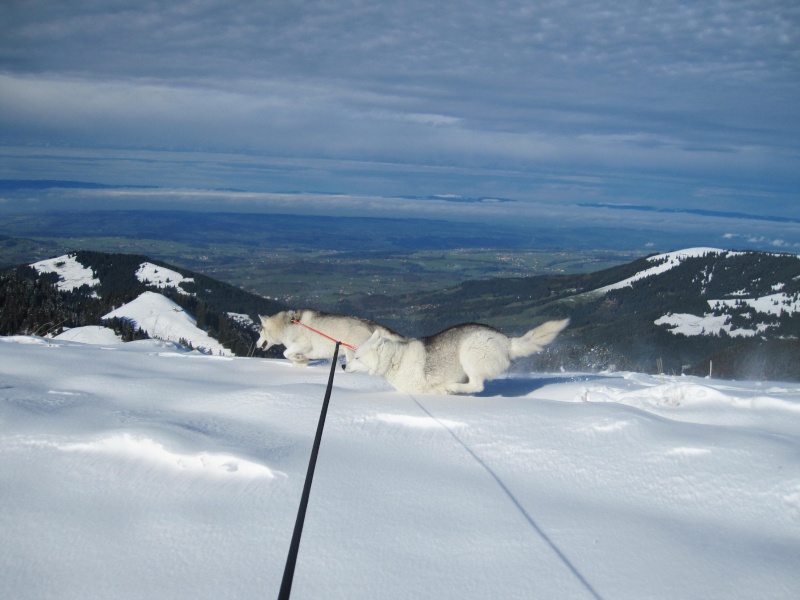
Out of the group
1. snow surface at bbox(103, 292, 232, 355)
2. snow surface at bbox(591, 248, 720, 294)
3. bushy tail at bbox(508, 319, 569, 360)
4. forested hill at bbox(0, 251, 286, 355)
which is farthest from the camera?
snow surface at bbox(591, 248, 720, 294)

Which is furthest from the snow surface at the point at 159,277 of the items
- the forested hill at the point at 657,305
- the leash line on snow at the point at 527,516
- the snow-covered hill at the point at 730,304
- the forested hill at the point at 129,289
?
the leash line on snow at the point at 527,516

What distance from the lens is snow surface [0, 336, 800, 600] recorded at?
354 cm

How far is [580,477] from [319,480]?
234cm

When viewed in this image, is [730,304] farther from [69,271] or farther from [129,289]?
[69,271]

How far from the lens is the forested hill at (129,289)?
146 feet

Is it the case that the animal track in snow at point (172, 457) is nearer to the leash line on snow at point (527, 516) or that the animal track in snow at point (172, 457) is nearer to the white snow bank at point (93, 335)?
the leash line on snow at point (527, 516)

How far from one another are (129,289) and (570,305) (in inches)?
3532

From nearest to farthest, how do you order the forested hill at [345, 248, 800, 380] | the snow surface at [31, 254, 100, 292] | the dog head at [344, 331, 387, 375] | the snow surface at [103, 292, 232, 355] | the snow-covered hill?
the dog head at [344, 331, 387, 375] < the snow surface at [103, 292, 232, 355] < the forested hill at [345, 248, 800, 380] < the snow surface at [31, 254, 100, 292] < the snow-covered hill

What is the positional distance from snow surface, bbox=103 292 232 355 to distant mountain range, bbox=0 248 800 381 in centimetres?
31

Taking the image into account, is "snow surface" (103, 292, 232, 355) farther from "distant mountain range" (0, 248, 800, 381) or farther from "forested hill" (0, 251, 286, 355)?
"forested hill" (0, 251, 286, 355)

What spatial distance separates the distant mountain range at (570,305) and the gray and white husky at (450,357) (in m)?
22.2

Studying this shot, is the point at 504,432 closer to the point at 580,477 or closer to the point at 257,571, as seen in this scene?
the point at 580,477

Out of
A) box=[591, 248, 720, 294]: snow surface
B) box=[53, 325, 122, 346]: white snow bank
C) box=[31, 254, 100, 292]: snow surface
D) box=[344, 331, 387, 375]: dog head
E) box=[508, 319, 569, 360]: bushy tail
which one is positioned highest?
box=[591, 248, 720, 294]: snow surface

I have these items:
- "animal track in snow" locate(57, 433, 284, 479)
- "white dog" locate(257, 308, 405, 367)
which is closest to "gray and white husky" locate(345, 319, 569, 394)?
"white dog" locate(257, 308, 405, 367)
